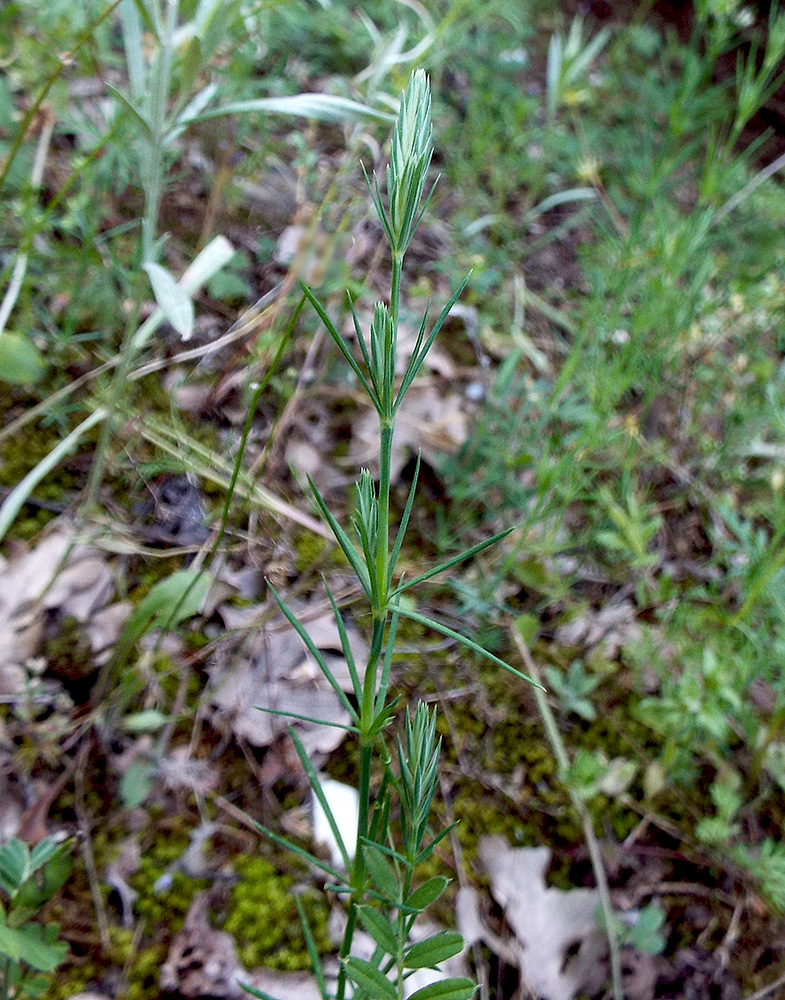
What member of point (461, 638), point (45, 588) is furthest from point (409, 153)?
point (45, 588)

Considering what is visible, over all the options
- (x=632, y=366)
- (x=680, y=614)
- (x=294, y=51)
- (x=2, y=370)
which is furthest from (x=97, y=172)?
(x=680, y=614)

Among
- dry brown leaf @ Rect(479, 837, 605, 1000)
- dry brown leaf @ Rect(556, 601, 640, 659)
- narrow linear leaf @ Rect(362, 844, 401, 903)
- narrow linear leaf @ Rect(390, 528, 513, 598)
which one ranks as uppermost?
narrow linear leaf @ Rect(390, 528, 513, 598)

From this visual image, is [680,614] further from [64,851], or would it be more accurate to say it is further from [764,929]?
[64,851]

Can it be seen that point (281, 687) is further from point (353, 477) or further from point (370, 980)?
point (370, 980)

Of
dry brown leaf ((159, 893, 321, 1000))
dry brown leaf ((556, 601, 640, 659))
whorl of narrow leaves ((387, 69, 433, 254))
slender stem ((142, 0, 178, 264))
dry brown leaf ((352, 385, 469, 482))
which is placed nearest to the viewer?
whorl of narrow leaves ((387, 69, 433, 254))

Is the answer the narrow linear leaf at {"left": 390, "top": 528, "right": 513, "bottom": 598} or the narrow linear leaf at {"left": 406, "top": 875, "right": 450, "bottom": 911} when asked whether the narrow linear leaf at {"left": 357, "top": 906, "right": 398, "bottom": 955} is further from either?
the narrow linear leaf at {"left": 390, "top": 528, "right": 513, "bottom": 598}

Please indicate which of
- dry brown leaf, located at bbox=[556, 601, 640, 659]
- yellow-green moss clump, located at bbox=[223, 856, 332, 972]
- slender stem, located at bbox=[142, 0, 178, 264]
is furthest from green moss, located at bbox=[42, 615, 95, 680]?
dry brown leaf, located at bbox=[556, 601, 640, 659]

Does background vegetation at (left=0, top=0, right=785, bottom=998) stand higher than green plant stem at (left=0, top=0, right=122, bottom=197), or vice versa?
green plant stem at (left=0, top=0, right=122, bottom=197)
